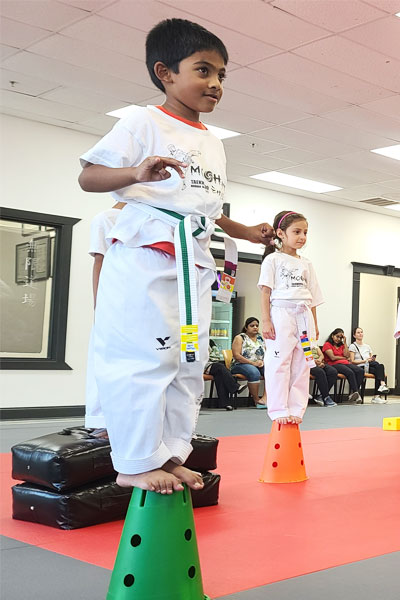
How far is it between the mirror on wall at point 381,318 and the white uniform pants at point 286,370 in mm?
10290

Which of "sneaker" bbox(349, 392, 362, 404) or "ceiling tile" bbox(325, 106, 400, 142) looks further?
"sneaker" bbox(349, 392, 362, 404)

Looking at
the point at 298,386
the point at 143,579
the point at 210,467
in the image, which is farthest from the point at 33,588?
the point at 298,386

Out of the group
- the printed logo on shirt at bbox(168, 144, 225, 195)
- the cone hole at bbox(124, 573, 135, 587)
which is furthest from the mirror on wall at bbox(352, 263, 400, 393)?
the cone hole at bbox(124, 573, 135, 587)

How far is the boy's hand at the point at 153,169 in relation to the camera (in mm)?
1828

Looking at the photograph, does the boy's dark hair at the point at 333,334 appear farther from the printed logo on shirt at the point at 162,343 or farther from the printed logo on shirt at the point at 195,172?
the printed logo on shirt at the point at 162,343

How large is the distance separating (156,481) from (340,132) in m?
7.53

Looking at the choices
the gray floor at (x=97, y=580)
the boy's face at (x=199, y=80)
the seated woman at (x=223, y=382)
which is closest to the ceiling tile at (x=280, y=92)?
the seated woman at (x=223, y=382)

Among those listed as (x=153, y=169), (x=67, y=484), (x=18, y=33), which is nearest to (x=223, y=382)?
(x=18, y=33)

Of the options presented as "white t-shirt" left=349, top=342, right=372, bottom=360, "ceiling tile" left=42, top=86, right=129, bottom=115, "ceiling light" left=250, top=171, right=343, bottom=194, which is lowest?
"white t-shirt" left=349, top=342, right=372, bottom=360

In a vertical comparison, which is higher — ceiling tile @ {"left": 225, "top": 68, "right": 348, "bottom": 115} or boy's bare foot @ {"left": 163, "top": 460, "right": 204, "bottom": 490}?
ceiling tile @ {"left": 225, "top": 68, "right": 348, "bottom": 115}

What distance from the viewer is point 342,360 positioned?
12.2 meters

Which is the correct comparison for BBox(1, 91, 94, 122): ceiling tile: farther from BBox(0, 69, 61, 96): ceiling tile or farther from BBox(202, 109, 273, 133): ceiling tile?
BBox(202, 109, 273, 133): ceiling tile

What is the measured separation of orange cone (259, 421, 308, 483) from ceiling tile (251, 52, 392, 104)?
348 cm

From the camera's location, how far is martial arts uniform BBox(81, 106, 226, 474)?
1875 mm
